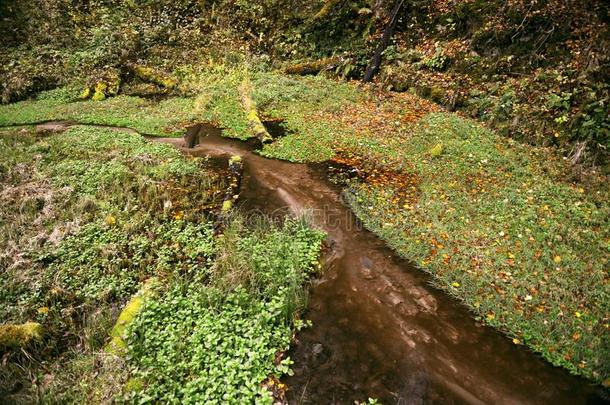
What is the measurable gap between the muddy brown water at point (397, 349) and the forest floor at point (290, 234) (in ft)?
1.06

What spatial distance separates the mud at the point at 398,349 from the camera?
4.72 metres

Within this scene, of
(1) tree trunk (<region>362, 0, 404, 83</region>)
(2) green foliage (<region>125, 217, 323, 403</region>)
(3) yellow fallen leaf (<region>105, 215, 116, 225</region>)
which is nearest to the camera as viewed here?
(2) green foliage (<region>125, 217, 323, 403</region>)

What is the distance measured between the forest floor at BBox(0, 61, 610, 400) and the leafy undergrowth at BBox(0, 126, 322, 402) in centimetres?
3

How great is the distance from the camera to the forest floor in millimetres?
5328

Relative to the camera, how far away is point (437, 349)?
5293 millimetres

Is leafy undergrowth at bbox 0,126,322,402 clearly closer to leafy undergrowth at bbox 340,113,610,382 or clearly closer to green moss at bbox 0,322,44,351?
green moss at bbox 0,322,44,351

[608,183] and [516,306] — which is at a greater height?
[608,183]

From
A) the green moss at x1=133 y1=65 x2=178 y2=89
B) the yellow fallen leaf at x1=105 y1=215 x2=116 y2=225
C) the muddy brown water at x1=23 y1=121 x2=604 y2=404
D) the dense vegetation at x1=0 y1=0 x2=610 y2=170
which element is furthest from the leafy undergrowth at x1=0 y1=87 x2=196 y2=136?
the muddy brown water at x1=23 y1=121 x2=604 y2=404

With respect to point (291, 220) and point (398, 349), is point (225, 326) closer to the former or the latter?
point (398, 349)

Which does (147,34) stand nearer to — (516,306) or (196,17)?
(196,17)

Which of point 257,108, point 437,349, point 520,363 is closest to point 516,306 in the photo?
point 520,363

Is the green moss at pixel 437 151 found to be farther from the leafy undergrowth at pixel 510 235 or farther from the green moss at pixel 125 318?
the green moss at pixel 125 318

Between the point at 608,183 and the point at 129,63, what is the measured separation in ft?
67.2

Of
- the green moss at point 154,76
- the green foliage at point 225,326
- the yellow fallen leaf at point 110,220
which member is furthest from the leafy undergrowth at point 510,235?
the green moss at point 154,76
